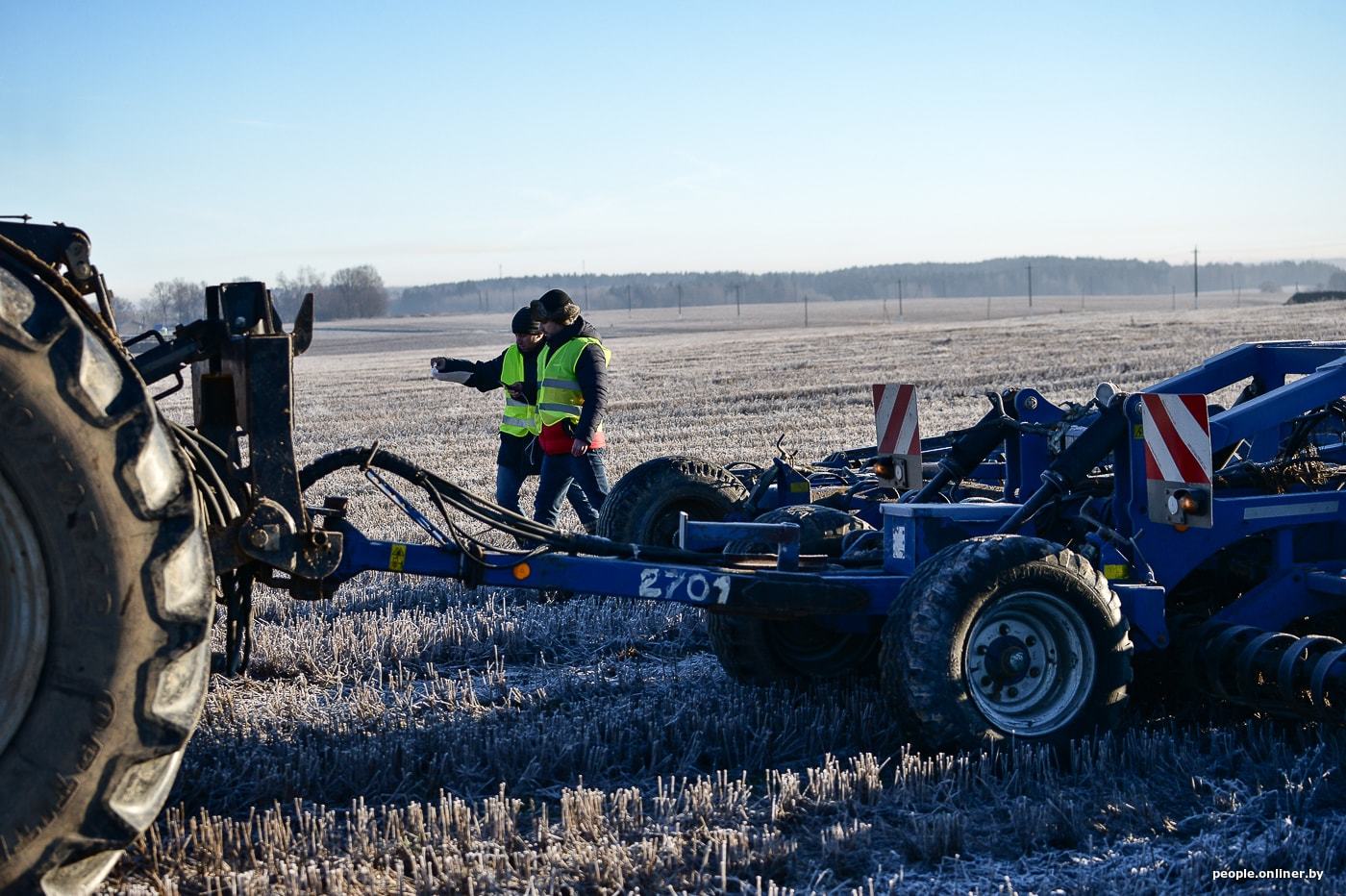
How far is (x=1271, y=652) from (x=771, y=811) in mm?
2275

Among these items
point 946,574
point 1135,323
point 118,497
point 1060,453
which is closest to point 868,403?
point 1060,453

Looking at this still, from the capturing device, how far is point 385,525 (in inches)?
455

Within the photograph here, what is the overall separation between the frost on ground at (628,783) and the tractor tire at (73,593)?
86cm

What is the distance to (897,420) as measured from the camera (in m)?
7.60

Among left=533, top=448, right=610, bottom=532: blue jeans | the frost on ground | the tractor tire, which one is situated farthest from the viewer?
left=533, top=448, right=610, bottom=532: blue jeans

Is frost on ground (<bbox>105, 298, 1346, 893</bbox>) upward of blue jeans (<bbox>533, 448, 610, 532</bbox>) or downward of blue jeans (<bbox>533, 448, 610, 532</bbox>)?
downward

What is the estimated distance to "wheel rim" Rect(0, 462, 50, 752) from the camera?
3105mm

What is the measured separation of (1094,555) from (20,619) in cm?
433

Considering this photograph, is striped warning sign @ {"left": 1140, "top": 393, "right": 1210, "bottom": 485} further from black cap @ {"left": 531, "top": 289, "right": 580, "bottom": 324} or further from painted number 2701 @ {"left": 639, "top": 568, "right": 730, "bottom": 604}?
black cap @ {"left": 531, "top": 289, "right": 580, "bottom": 324}

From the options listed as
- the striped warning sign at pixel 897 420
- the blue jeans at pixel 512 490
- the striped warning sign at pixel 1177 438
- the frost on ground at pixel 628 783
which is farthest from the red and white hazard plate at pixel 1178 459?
the blue jeans at pixel 512 490

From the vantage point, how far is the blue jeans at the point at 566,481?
9.12 metres

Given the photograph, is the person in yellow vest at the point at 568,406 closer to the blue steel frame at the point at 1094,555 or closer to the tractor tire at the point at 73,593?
the blue steel frame at the point at 1094,555

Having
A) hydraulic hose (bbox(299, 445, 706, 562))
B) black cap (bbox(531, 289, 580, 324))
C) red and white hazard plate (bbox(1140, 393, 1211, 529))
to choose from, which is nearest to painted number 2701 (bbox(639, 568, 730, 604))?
hydraulic hose (bbox(299, 445, 706, 562))

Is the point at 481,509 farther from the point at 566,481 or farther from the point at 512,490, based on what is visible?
the point at 512,490
